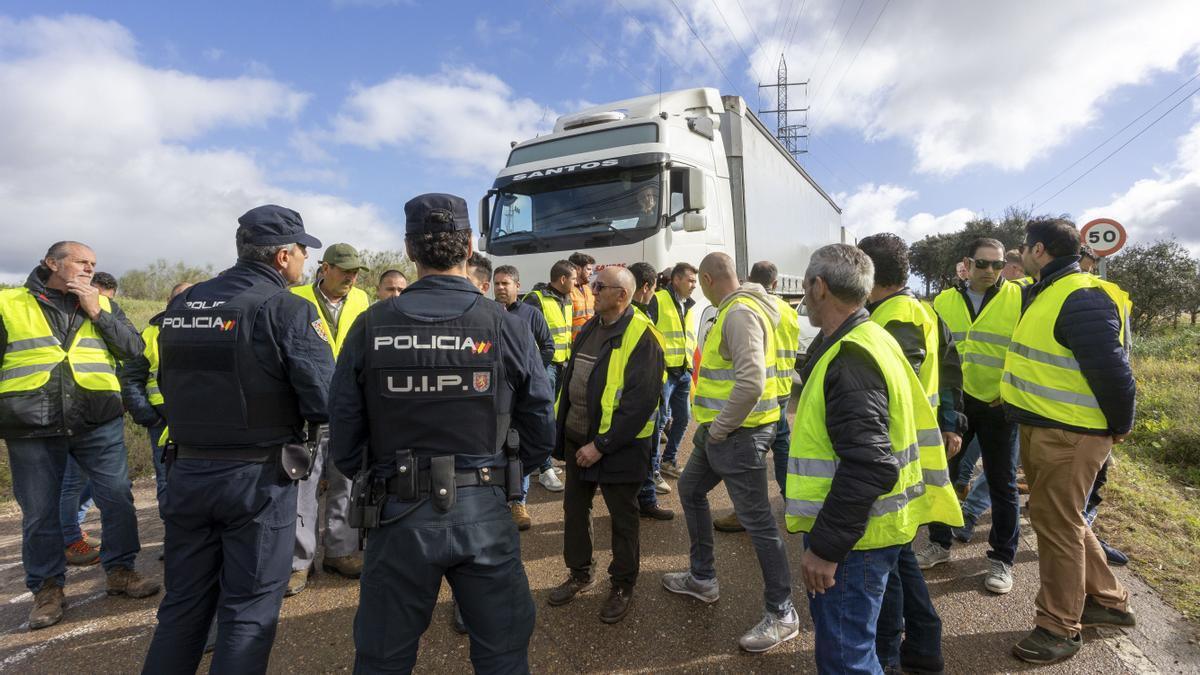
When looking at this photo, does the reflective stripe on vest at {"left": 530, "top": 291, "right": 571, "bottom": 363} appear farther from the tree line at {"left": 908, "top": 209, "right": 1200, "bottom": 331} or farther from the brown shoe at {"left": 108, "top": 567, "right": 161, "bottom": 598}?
the tree line at {"left": 908, "top": 209, "right": 1200, "bottom": 331}

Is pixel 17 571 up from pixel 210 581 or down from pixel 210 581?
down

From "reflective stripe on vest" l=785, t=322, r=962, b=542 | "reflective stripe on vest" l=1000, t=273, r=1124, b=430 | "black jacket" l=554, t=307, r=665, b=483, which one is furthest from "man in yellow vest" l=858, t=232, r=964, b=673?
"black jacket" l=554, t=307, r=665, b=483

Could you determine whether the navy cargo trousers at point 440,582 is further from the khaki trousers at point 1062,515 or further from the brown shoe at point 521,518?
the khaki trousers at point 1062,515

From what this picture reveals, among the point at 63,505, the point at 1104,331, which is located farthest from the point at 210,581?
the point at 1104,331

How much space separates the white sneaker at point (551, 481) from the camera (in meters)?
5.16

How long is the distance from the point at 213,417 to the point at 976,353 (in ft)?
14.3

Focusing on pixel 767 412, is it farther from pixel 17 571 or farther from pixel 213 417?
pixel 17 571

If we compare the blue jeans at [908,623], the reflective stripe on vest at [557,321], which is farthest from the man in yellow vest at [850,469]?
the reflective stripe on vest at [557,321]

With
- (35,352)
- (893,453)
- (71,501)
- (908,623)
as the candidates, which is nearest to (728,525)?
(908,623)

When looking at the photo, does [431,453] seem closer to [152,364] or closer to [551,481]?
[152,364]

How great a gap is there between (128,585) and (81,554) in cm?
93

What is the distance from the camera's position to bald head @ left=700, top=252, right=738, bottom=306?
3197mm

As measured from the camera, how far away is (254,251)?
7.86 ft

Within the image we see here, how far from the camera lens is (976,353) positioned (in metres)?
3.80
